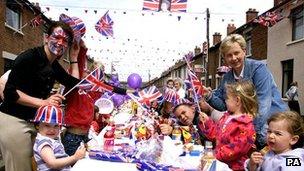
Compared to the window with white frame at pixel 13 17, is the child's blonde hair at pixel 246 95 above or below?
below

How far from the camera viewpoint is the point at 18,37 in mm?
19594

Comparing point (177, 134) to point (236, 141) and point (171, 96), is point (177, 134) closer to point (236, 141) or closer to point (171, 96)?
point (171, 96)

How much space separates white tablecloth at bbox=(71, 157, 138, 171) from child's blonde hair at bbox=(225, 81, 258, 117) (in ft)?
3.16

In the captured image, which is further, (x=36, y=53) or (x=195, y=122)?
(x=195, y=122)

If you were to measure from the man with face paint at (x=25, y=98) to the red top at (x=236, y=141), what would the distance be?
1326mm

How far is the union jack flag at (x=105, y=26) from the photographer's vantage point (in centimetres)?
623

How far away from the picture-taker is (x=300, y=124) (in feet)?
8.93

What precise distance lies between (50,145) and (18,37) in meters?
17.5

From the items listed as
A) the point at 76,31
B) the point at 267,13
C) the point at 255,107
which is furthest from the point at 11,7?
the point at 255,107

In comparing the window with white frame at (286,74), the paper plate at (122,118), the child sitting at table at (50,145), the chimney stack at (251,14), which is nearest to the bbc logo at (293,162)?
the child sitting at table at (50,145)

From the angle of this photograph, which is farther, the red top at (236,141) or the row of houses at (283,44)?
the row of houses at (283,44)

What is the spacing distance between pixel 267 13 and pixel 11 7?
37.0ft

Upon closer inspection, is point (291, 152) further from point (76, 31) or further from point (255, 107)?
point (76, 31)

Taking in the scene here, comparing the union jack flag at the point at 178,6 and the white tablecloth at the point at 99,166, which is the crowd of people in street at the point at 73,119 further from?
the union jack flag at the point at 178,6
